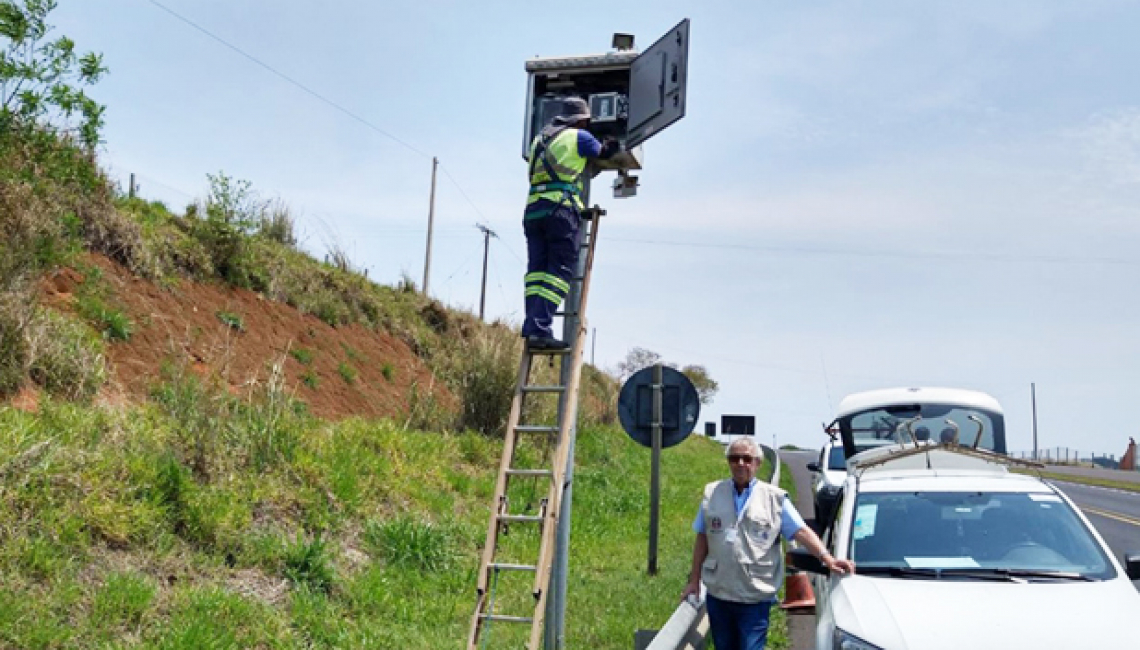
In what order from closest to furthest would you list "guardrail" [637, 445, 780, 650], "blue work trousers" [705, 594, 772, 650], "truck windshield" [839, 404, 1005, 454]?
1. "guardrail" [637, 445, 780, 650]
2. "blue work trousers" [705, 594, 772, 650]
3. "truck windshield" [839, 404, 1005, 454]

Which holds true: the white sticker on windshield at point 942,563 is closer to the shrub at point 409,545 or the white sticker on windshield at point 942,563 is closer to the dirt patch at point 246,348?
the shrub at point 409,545

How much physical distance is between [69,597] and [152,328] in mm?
7126

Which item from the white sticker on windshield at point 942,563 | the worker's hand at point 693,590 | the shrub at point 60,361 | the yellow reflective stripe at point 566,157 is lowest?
the worker's hand at point 693,590

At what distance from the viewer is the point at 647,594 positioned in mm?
10125

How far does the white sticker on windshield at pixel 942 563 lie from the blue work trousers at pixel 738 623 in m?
1.08

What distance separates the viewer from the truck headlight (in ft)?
18.1

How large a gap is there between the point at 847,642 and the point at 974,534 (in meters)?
1.80

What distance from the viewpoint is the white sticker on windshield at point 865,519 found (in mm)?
7043

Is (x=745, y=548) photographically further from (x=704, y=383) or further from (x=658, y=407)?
(x=704, y=383)

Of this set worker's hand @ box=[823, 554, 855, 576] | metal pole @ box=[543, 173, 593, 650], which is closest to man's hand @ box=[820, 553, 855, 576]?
worker's hand @ box=[823, 554, 855, 576]

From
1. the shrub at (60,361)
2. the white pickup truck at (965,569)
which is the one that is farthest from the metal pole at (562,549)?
the shrub at (60,361)

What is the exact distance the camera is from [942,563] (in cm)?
662

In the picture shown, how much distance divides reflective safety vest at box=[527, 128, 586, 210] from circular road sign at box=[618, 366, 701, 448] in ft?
15.9

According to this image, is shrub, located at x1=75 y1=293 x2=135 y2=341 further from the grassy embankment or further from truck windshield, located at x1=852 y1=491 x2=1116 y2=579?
truck windshield, located at x1=852 y1=491 x2=1116 y2=579
